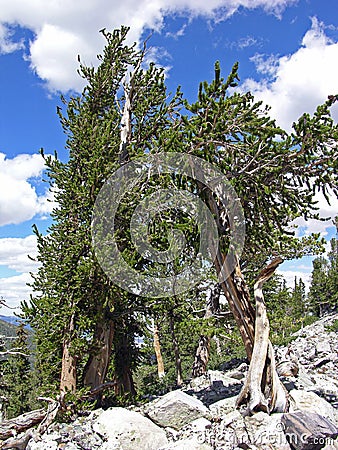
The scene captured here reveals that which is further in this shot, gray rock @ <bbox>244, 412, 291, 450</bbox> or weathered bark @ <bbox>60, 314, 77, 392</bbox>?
weathered bark @ <bbox>60, 314, 77, 392</bbox>

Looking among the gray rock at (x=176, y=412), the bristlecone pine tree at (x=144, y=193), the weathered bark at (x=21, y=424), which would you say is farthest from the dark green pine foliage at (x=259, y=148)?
the weathered bark at (x=21, y=424)

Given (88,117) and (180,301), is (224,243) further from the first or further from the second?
(88,117)

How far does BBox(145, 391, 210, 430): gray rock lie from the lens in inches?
307

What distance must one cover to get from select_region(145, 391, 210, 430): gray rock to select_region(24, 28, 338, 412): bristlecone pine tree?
97cm

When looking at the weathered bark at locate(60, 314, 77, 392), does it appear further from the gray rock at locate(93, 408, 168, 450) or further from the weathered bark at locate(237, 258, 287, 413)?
the weathered bark at locate(237, 258, 287, 413)

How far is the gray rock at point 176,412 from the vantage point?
7.81 meters

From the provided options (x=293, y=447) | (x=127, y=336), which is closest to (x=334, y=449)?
(x=293, y=447)

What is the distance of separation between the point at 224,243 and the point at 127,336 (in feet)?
24.9

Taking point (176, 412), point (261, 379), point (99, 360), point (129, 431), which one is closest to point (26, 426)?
point (99, 360)

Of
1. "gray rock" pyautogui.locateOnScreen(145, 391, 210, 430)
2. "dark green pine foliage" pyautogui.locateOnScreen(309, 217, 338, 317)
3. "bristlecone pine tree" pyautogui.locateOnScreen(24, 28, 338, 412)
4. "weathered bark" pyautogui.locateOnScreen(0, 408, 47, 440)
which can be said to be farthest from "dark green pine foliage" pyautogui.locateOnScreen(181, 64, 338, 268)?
"dark green pine foliage" pyautogui.locateOnScreen(309, 217, 338, 317)

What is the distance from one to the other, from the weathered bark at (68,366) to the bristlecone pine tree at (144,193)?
3 cm

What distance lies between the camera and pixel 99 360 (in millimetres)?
11406

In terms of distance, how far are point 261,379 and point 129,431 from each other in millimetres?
2792

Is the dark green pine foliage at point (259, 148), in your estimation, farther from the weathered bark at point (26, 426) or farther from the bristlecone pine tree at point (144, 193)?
the weathered bark at point (26, 426)
